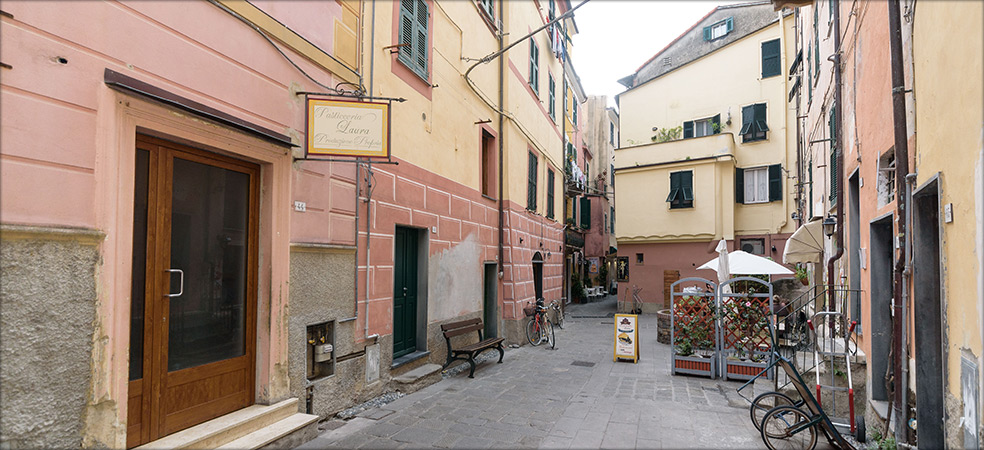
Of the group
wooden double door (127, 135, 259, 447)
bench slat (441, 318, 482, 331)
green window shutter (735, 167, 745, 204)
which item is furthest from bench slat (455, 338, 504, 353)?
green window shutter (735, 167, 745, 204)

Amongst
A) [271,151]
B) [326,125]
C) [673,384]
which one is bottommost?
[673,384]

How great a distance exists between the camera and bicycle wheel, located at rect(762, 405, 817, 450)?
4980 millimetres

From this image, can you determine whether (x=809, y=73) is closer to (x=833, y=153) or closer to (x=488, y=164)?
(x=833, y=153)

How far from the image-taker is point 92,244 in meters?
3.50

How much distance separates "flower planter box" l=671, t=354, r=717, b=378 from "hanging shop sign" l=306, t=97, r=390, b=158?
6284 millimetres

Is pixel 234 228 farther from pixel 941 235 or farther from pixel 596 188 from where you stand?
pixel 596 188

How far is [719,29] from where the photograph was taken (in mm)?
21875

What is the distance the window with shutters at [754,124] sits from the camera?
64.2ft

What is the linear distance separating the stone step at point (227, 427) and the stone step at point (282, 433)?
51 millimetres

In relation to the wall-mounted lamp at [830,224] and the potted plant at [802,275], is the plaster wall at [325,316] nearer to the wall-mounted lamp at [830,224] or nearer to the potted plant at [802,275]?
the wall-mounted lamp at [830,224]

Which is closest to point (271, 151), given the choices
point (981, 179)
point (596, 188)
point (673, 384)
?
point (981, 179)

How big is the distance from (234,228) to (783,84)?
20257 mm

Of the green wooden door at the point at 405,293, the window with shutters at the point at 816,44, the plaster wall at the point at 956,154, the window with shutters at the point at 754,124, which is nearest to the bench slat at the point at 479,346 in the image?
the green wooden door at the point at 405,293

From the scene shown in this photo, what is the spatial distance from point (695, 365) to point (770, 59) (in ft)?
51.5
